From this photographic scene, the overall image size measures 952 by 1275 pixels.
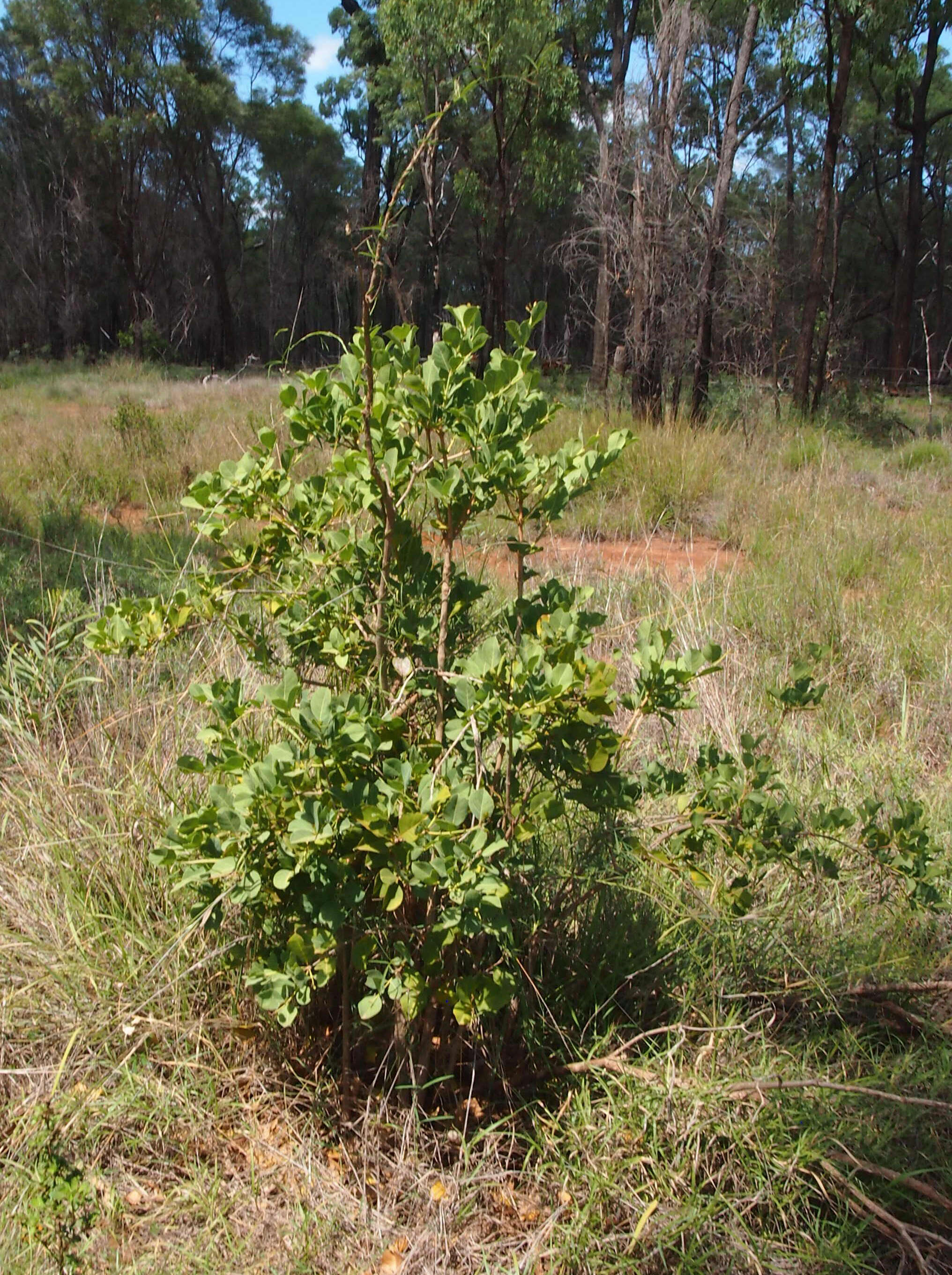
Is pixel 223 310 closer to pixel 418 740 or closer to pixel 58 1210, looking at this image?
pixel 418 740

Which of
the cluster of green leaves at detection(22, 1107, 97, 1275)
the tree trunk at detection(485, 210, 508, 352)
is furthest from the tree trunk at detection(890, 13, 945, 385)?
the cluster of green leaves at detection(22, 1107, 97, 1275)

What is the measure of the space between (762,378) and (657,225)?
261 centimetres

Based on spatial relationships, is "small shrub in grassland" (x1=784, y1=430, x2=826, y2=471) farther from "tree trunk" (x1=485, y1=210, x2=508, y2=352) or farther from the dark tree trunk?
"tree trunk" (x1=485, y1=210, x2=508, y2=352)

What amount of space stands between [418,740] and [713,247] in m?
9.98

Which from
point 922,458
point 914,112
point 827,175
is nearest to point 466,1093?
point 922,458

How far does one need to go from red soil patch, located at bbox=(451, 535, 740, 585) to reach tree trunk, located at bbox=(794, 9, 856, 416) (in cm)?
529

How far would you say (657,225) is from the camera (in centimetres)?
1030

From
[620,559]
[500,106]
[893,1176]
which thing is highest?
[500,106]

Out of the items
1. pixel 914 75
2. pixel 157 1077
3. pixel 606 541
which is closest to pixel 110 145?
pixel 914 75

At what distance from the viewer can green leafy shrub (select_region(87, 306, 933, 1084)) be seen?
133 centimetres

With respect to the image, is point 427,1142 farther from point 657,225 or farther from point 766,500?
point 657,225

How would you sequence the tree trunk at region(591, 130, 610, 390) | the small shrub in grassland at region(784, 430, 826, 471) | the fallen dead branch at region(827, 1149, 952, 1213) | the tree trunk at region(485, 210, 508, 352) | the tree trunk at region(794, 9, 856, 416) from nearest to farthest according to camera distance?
the fallen dead branch at region(827, 1149, 952, 1213)
the small shrub in grassland at region(784, 430, 826, 471)
the tree trunk at region(794, 9, 856, 416)
the tree trunk at region(591, 130, 610, 390)
the tree trunk at region(485, 210, 508, 352)

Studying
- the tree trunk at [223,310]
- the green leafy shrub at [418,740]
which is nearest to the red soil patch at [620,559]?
the green leafy shrub at [418,740]

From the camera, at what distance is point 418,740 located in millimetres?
1725
